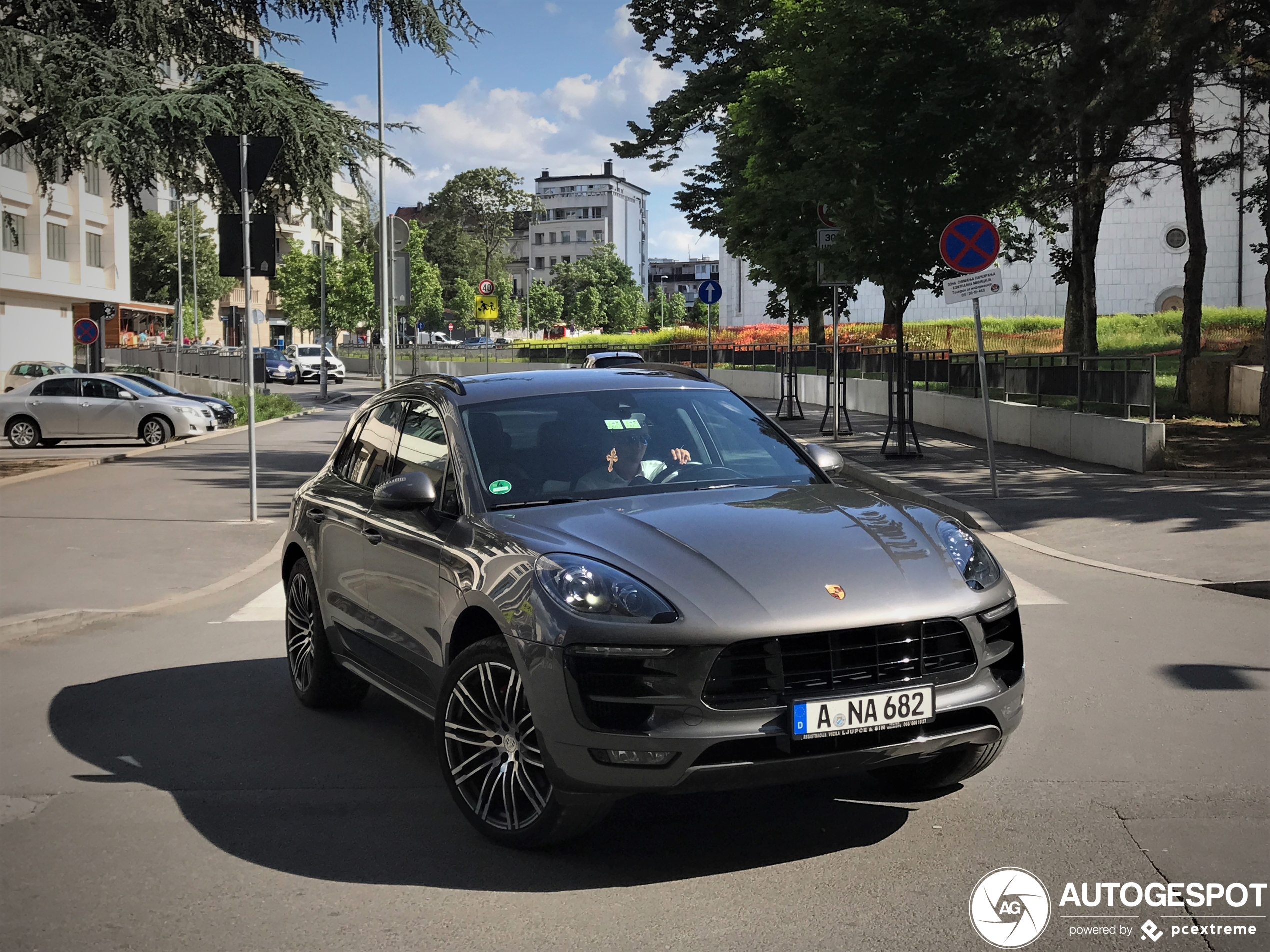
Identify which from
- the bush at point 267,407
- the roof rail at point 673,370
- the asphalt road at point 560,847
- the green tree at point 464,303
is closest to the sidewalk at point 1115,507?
the asphalt road at point 560,847

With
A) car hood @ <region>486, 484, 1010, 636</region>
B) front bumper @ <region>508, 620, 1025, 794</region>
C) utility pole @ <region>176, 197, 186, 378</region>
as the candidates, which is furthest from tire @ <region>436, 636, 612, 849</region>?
utility pole @ <region>176, 197, 186, 378</region>

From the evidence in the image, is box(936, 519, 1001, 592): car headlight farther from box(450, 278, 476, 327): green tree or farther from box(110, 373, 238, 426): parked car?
box(450, 278, 476, 327): green tree

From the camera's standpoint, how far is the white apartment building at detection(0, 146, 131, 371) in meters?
56.1

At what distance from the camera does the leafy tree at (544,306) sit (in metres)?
142

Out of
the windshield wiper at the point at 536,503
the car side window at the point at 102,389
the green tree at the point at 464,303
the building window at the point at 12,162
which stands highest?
the building window at the point at 12,162

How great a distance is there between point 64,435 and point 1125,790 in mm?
26644

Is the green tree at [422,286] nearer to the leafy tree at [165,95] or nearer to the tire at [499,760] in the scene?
the leafy tree at [165,95]

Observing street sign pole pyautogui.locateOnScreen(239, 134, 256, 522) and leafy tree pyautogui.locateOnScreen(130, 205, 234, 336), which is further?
leafy tree pyautogui.locateOnScreen(130, 205, 234, 336)

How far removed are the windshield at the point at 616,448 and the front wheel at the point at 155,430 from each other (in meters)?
24.2

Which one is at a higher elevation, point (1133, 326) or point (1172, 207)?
point (1172, 207)

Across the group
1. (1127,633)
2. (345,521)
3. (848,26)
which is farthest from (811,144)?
(345,521)

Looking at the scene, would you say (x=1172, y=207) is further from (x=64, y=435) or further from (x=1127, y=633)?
(x=1127, y=633)

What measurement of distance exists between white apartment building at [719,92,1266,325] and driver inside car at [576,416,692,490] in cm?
6021

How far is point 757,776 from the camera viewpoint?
4332 mm
